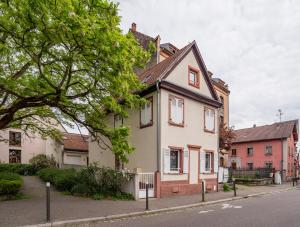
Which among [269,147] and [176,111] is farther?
[269,147]

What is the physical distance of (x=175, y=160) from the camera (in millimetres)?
17953

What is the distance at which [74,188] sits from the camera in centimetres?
1549

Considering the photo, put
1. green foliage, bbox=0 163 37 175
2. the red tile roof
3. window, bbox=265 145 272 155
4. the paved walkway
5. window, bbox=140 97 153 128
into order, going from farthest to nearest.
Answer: window, bbox=265 145 272 155, the red tile roof, green foliage, bbox=0 163 37 175, window, bbox=140 97 153 128, the paved walkway

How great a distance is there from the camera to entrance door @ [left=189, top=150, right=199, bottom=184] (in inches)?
733

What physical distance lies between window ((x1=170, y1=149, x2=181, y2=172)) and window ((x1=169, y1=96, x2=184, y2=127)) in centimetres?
169

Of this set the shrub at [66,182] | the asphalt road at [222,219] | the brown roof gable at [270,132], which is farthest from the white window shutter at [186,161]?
the brown roof gable at [270,132]

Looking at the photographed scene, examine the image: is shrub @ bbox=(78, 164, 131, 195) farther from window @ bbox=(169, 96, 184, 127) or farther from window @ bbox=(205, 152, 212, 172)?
window @ bbox=(205, 152, 212, 172)

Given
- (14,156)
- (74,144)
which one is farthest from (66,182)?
(14,156)

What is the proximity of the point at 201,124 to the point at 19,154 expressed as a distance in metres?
25.3

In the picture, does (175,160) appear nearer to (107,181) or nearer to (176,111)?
(176,111)

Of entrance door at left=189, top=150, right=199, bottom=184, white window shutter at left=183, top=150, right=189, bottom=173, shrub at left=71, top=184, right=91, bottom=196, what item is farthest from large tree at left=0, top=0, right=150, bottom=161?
entrance door at left=189, top=150, right=199, bottom=184

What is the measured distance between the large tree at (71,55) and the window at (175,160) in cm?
510

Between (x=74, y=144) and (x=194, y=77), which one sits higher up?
(x=194, y=77)

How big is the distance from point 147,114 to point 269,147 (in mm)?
33594
